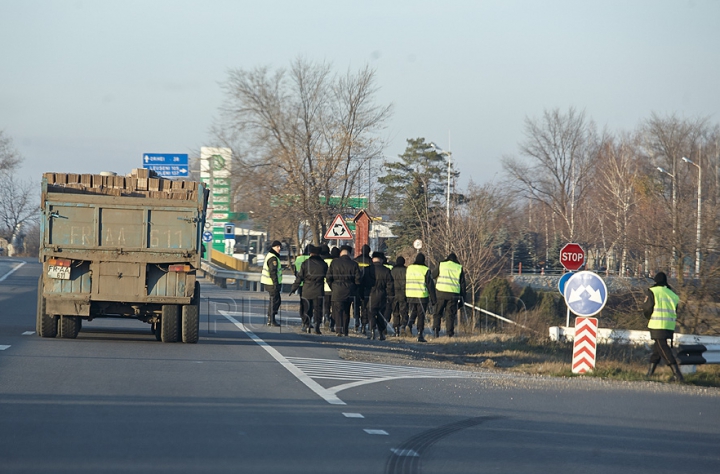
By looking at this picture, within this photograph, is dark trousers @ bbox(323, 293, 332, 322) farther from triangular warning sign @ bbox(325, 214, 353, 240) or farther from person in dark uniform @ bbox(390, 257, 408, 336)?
triangular warning sign @ bbox(325, 214, 353, 240)

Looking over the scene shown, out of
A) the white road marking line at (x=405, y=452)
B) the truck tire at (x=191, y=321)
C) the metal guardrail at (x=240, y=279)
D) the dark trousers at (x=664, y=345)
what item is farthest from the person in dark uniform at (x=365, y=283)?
the metal guardrail at (x=240, y=279)

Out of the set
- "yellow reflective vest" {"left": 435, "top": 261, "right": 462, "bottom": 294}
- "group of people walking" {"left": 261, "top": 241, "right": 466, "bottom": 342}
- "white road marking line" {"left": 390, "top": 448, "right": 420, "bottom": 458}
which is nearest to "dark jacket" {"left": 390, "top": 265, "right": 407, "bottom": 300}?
"group of people walking" {"left": 261, "top": 241, "right": 466, "bottom": 342}

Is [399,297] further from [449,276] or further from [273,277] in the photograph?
[273,277]

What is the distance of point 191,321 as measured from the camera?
14.3 meters

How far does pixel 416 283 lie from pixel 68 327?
770cm

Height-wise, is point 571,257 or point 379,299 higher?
point 571,257

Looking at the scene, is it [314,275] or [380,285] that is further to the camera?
[380,285]

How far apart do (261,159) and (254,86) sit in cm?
263

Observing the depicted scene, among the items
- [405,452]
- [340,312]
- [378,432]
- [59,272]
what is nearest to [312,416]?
[378,432]

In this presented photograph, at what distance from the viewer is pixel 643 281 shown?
23172 millimetres

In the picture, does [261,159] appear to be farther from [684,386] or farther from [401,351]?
[684,386]

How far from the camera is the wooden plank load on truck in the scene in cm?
1380

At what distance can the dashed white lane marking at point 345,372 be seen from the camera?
423 inches

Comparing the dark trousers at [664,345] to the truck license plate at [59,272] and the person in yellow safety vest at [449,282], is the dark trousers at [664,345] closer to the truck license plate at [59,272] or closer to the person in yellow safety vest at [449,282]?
the person in yellow safety vest at [449,282]
